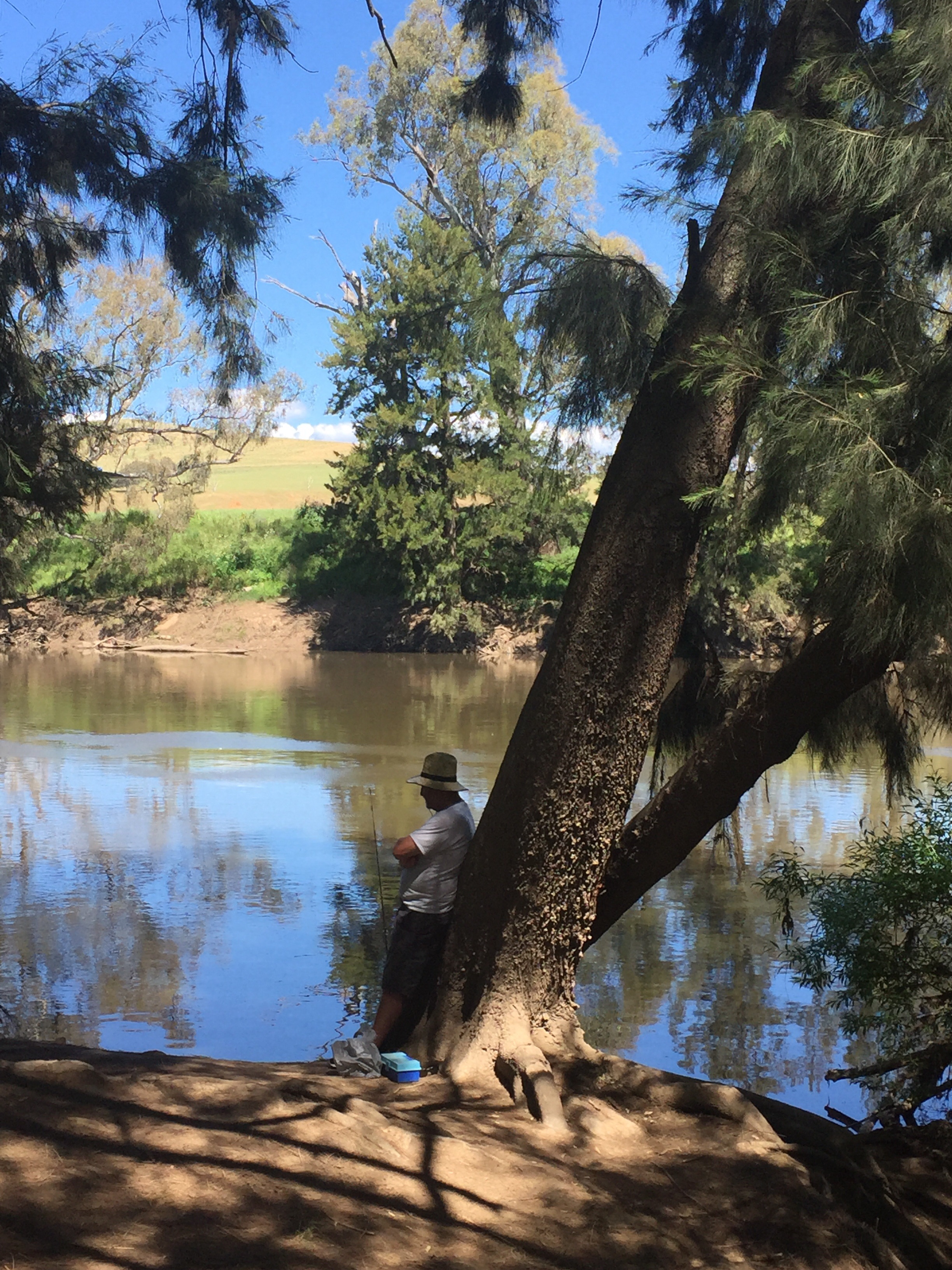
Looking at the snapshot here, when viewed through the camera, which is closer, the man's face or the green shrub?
the green shrub

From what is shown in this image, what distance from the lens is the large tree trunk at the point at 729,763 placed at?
493cm

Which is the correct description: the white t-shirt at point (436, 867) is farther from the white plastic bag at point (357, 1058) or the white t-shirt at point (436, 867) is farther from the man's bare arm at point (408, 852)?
the white plastic bag at point (357, 1058)

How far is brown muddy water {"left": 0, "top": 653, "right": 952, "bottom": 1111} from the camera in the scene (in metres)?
6.48

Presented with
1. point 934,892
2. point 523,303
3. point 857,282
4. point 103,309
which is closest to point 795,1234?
point 934,892

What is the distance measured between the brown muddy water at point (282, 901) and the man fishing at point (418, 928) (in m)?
0.86

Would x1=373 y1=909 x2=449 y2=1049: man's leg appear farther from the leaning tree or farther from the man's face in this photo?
the man's face

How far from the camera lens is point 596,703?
5121 mm

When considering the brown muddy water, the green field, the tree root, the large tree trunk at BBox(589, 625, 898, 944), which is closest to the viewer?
the tree root

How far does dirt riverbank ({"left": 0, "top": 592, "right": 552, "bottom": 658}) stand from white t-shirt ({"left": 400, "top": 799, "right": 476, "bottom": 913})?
26.0 m

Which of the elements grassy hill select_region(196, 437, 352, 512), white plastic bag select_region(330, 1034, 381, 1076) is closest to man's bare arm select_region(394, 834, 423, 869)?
white plastic bag select_region(330, 1034, 381, 1076)

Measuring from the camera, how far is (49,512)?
720 cm

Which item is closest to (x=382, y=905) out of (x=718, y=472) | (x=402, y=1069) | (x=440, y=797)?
(x=440, y=797)

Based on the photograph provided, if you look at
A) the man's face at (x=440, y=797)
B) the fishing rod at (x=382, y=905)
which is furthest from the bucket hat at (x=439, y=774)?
the fishing rod at (x=382, y=905)

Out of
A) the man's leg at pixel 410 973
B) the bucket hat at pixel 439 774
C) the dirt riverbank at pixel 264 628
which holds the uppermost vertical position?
the dirt riverbank at pixel 264 628
